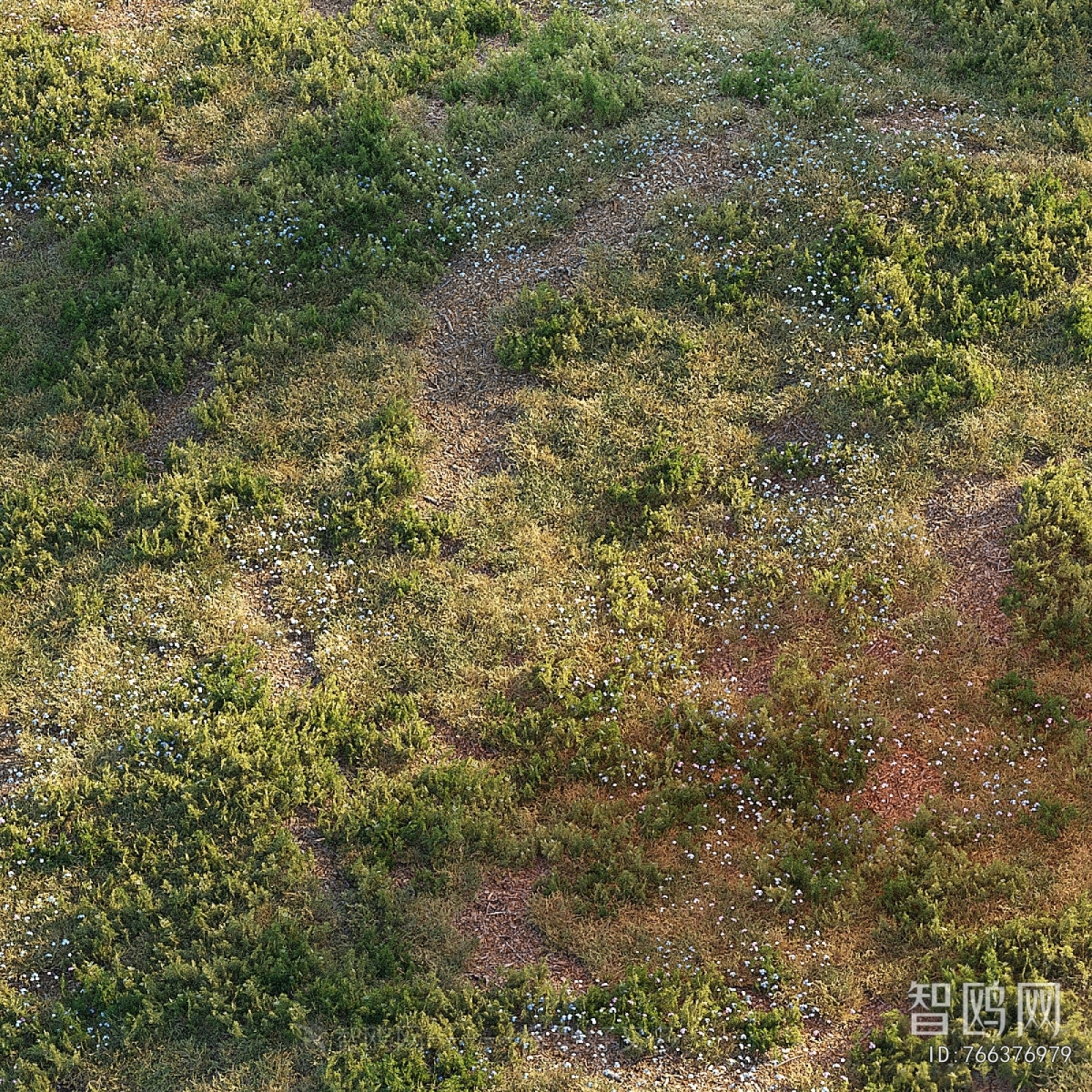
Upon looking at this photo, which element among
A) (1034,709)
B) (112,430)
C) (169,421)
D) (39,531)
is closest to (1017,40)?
(1034,709)

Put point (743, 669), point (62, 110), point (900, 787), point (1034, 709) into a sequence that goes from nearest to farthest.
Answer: point (900, 787) < point (1034, 709) < point (743, 669) < point (62, 110)

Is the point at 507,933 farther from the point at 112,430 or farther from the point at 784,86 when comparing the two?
the point at 784,86

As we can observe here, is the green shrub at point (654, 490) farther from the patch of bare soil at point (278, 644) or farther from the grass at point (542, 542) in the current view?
the patch of bare soil at point (278, 644)

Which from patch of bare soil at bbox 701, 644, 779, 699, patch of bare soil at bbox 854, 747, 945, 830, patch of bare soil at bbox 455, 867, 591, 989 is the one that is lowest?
patch of bare soil at bbox 455, 867, 591, 989

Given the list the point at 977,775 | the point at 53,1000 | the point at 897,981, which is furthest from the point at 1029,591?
the point at 53,1000

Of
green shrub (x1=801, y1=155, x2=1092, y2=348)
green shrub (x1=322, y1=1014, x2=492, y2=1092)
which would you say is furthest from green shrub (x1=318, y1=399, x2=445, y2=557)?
green shrub (x1=801, y1=155, x2=1092, y2=348)

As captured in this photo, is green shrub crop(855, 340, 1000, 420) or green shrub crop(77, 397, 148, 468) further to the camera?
green shrub crop(77, 397, 148, 468)

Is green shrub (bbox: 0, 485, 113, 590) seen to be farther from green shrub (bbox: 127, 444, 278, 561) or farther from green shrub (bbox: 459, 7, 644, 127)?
green shrub (bbox: 459, 7, 644, 127)
